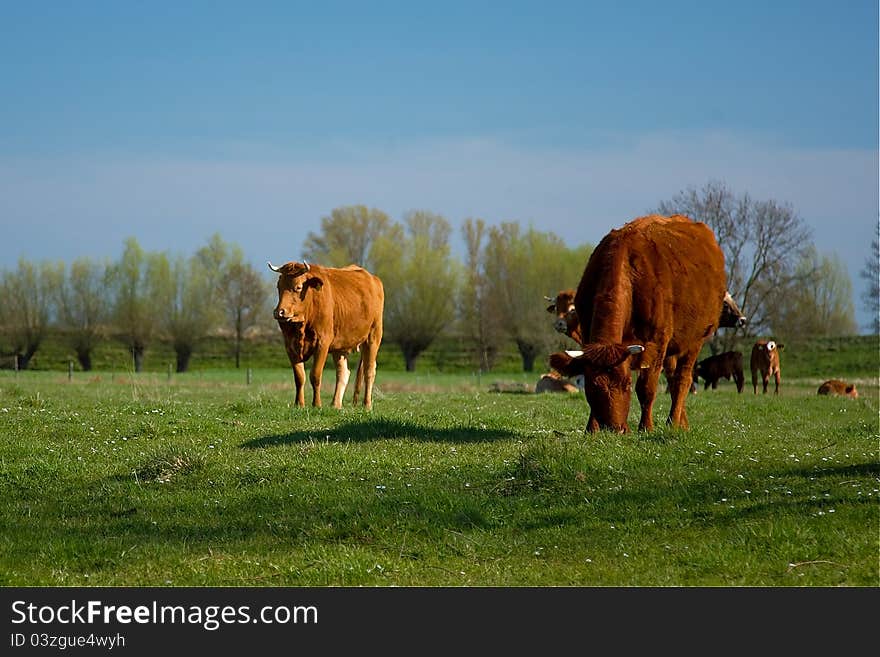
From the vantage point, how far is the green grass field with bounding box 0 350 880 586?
341 inches

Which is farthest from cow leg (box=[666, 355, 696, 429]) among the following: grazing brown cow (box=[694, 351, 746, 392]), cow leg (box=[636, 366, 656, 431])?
grazing brown cow (box=[694, 351, 746, 392])

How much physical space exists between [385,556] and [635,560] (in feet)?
7.14

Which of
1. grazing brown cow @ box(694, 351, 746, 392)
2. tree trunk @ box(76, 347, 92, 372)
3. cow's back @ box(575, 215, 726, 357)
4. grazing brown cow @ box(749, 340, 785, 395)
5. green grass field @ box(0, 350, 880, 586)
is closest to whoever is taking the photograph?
green grass field @ box(0, 350, 880, 586)

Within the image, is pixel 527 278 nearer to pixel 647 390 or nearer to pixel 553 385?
pixel 553 385

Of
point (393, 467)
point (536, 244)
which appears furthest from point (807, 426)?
point (536, 244)

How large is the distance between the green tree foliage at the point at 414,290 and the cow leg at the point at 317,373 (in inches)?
3108

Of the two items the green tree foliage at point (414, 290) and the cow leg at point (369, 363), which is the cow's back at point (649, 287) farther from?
the green tree foliage at point (414, 290)

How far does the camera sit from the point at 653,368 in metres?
14.7

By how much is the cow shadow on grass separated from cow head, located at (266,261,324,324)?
17.9 ft

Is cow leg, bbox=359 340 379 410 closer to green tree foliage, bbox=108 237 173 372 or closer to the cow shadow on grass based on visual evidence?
the cow shadow on grass

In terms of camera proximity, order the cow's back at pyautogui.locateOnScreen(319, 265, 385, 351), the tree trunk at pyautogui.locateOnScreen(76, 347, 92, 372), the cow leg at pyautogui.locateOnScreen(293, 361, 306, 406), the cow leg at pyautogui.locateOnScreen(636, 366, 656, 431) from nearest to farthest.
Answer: the cow leg at pyautogui.locateOnScreen(636, 366, 656, 431)
the cow leg at pyautogui.locateOnScreen(293, 361, 306, 406)
the cow's back at pyautogui.locateOnScreen(319, 265, 385, 351)
the tree trunk at pyautogui.locateOnScreen(76, 347, 92, 372)

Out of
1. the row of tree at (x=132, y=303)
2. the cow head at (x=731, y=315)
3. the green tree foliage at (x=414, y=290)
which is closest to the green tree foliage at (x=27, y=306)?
the row of tree at (x=132, y=303)

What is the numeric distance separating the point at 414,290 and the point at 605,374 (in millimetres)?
91171

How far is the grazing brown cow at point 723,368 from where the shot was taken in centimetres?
4175
